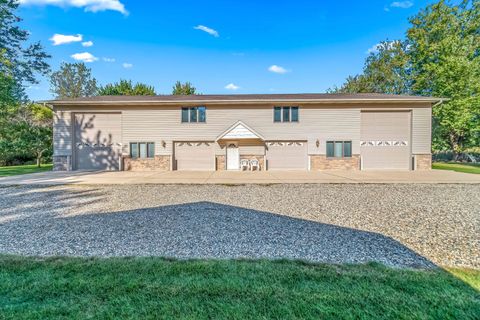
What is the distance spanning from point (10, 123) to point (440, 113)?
37.2m

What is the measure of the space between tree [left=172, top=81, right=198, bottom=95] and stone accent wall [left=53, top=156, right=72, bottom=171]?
2132cm

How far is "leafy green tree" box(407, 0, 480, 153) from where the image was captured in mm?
21203

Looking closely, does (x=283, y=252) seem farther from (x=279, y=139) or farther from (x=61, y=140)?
(x=61, y=140)

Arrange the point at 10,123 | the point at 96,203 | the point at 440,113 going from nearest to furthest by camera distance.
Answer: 1. the point at 96,203
2. the point at 10,123
3. the point at 440,113

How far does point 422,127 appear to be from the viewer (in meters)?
16.8

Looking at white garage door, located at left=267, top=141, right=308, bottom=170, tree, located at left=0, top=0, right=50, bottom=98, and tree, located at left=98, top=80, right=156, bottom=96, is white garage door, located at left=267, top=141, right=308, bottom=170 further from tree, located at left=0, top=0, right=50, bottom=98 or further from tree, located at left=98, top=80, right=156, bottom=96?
tree, located at left=98, top=80, right=156, bottom=96

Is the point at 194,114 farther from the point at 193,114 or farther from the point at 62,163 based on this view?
the point at 62,163

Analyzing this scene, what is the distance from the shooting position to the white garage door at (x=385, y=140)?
55.6ft

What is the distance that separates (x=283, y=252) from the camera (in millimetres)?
3729

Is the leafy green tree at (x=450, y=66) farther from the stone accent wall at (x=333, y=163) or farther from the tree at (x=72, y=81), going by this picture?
the tree at (x=72, y=81)

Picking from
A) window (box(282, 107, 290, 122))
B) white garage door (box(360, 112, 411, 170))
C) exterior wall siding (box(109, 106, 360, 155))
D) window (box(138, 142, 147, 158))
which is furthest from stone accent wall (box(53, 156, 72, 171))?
white garage door (box(360, 112, 411, 170))

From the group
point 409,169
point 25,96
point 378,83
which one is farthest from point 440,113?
point 25,96

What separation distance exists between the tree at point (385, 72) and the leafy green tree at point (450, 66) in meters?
1.92

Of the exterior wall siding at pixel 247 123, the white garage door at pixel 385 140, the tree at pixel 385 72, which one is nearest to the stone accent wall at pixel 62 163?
the exterior wall siding at pixel 247 123
